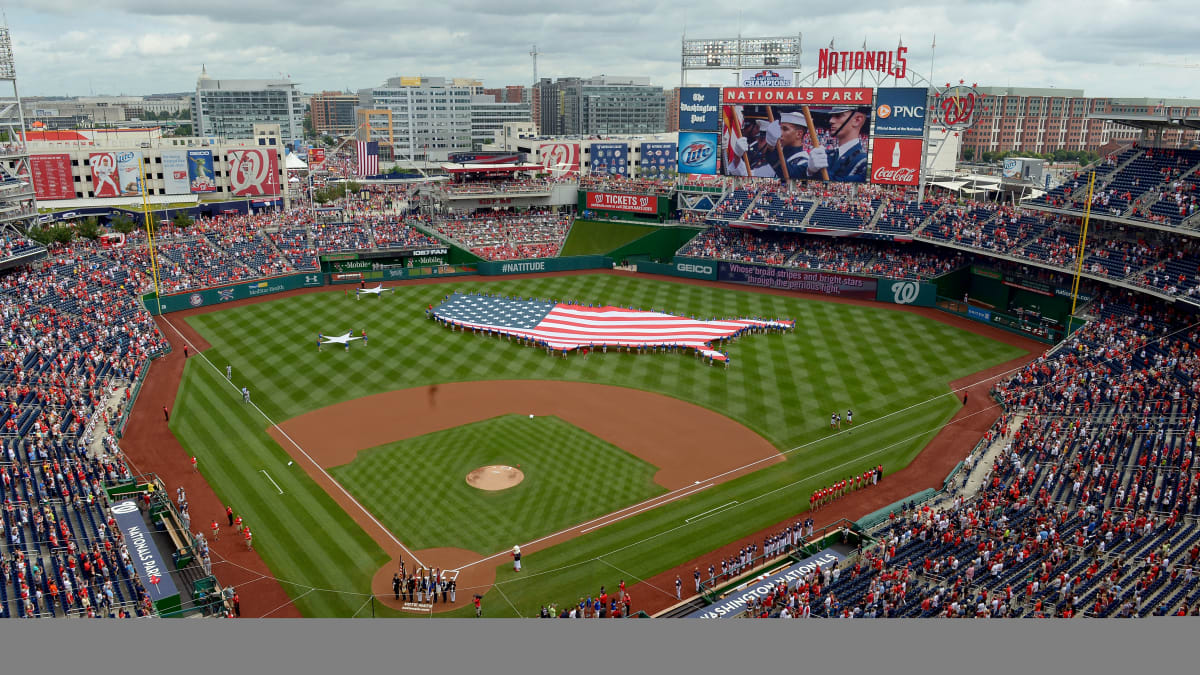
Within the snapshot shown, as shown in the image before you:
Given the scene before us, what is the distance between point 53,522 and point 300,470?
8.09m

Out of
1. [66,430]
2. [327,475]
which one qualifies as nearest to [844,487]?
[327,475]

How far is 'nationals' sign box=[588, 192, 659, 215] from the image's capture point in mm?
68188

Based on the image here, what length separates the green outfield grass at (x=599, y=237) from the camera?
67062mm

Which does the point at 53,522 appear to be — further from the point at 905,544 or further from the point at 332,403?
the point at 905,544

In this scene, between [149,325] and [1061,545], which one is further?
[149,325]

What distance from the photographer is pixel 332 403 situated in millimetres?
36500

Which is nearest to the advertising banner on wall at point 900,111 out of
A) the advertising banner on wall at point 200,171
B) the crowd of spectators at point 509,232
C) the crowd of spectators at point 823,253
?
the crowd of spectators at point 823,253

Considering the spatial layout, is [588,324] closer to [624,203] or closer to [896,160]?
[624,203]

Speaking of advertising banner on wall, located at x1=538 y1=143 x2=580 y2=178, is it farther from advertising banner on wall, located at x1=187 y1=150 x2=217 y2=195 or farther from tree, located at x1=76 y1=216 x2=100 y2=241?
tree, located at x1=76 y1=216 x2=100 y2=241

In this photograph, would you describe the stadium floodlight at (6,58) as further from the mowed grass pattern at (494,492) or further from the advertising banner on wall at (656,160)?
the advertising banner on wall at (656,160)

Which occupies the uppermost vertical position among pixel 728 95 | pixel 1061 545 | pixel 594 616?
pixel 728 95

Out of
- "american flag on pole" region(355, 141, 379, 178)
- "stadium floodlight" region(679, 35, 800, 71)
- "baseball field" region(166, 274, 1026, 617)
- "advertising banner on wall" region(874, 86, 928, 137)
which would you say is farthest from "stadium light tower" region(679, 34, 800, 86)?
"american flag on pole" region(355, 141, 379, 178)

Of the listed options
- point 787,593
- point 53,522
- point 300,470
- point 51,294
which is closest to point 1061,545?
point 787,593

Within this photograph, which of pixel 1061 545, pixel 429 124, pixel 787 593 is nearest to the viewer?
pixel 787 593
